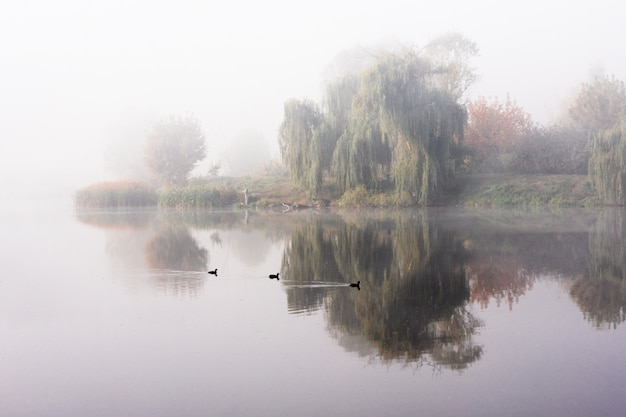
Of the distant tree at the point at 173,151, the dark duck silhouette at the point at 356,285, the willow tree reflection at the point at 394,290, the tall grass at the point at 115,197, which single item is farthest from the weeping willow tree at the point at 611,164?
the distant tree at the point at 173,151

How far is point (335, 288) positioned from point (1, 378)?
220 inches

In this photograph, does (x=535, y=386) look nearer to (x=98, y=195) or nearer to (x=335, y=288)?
(x=335, y=288)

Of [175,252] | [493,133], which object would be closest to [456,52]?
[493,133]

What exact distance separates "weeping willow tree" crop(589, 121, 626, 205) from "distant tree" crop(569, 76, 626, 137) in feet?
39.3

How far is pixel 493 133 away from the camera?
43656 mm

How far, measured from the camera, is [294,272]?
40.1 feet

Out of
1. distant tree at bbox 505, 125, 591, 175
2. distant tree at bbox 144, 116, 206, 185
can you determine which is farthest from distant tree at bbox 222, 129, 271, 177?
distant tree at bbox 505, 125, 591, 175

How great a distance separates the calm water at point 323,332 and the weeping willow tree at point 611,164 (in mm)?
15931

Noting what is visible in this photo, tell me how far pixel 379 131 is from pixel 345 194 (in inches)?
177

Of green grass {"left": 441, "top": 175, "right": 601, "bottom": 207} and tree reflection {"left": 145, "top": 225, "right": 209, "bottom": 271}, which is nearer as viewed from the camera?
tree reflection {"left": 145, "top": 225, "right": 209, "bottom": 271}

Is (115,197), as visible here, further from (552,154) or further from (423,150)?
(552,154)

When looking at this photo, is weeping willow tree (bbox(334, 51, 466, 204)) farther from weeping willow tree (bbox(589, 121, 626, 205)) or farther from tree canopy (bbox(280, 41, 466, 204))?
weeping willow tree (bbox(589, 121, 626, 205))

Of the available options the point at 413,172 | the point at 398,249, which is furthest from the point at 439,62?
the point at 398,249

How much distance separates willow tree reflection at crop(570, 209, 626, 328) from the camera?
26.5 ft
